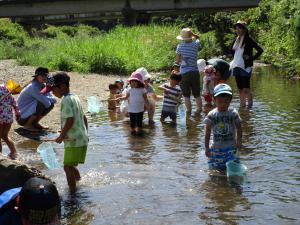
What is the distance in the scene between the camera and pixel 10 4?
1882 inches

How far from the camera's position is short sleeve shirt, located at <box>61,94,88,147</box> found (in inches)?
232

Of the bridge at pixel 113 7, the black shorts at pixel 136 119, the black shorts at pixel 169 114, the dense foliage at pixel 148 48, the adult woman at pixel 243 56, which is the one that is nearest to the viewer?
the black shorts at pixel 136 119

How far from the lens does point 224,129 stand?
20.4 ft

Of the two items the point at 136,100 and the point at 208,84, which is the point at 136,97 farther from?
the point at 208,84

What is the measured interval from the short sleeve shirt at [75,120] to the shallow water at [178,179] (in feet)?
1.99

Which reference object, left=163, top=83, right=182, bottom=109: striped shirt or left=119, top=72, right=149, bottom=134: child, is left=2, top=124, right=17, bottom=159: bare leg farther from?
left=163, top=83, right=182, bottom=109: striped shirt

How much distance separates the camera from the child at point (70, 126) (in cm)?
589

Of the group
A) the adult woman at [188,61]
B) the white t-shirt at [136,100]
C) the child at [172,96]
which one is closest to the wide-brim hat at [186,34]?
the adult woman at [188,61]

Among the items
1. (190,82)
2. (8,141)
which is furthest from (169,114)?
(8,141)

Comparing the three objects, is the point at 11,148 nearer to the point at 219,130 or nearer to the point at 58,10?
the point at 219,130

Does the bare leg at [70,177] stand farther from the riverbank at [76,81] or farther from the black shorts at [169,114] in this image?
the riverbank at [76,81]

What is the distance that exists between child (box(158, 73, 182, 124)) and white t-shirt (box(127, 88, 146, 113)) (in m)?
0.88

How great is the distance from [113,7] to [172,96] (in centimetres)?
3598

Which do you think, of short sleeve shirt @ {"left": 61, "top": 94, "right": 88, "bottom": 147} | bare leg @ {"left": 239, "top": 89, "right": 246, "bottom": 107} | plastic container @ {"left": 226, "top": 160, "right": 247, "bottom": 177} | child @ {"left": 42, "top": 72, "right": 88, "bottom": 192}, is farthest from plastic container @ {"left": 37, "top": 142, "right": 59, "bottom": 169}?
bare leg @ {"left": 239, "top": 89, "right": 246, "bottom": 107}
